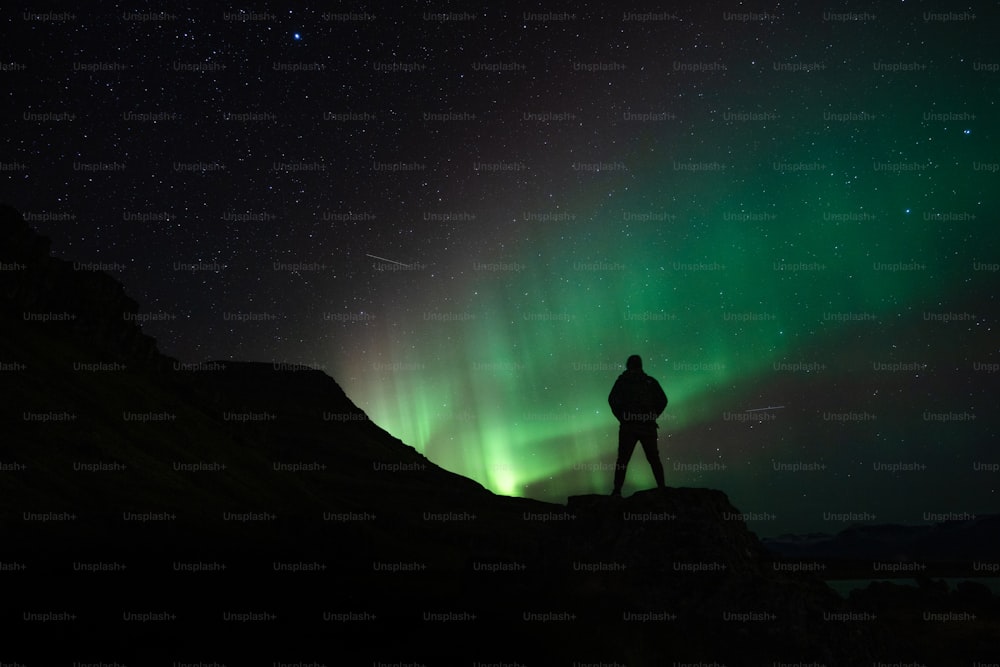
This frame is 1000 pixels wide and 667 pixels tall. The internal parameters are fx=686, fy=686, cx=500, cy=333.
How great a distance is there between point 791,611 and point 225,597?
37.2 feet

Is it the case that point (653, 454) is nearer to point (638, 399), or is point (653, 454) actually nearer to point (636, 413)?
point (636, 413)

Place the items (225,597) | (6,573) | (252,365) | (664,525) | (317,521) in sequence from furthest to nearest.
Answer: (252,365) → (317,521) → (664,525) → (225,597) → (6,573)

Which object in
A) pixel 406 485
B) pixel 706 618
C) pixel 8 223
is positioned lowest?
pixel 706 618

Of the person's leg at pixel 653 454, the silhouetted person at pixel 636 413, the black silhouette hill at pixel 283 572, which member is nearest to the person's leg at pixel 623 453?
the silhouetted person at pixel 636 413

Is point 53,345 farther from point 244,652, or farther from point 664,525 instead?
point 664,525

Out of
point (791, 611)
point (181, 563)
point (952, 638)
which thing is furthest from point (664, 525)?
point (952, 638)

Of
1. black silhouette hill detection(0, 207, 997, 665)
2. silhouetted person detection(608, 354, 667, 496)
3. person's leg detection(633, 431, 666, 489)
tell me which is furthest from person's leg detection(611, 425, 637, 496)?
black silhouette hill detection(0, 207, 997, 665)

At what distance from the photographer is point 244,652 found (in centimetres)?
1025

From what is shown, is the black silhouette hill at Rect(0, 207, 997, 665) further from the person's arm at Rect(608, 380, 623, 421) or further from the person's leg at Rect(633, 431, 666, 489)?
the person's arm at Rect(608, 380, 623, 421)

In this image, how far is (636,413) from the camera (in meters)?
16.7

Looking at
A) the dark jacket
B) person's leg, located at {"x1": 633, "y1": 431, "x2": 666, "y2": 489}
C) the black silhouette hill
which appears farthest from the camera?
person's leg, located at {"x1": 633, "y1": 431, "x2": 666, "y2": 489}

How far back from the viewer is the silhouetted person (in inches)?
656

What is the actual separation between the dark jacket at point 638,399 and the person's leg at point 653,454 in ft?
1.32

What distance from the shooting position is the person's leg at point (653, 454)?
16.8 metres
